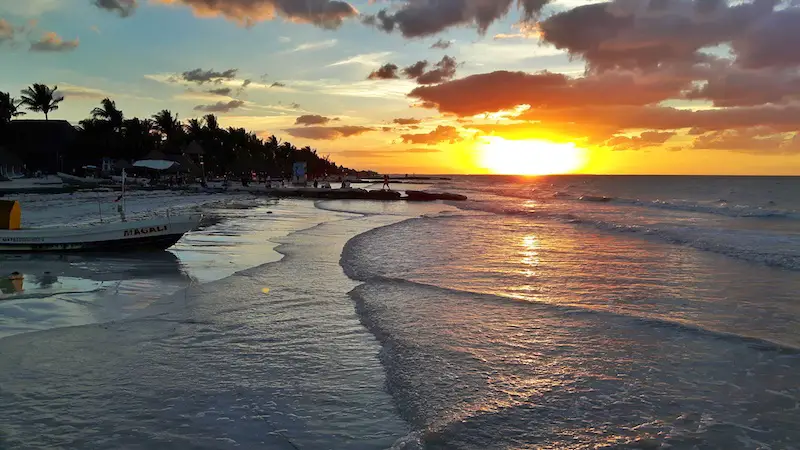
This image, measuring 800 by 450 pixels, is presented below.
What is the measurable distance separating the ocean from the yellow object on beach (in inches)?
102

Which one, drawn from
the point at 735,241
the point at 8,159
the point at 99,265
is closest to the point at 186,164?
the point at 8,159

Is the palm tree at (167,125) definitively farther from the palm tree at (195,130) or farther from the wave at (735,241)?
the wave at (735,241)

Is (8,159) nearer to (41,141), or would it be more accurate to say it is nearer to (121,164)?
(41,141)

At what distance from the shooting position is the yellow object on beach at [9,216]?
18225mm

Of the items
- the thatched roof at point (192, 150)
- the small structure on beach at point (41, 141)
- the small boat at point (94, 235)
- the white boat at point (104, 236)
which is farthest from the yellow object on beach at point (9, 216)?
the thatched roof at point (192, 150)

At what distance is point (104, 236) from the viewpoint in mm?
18734

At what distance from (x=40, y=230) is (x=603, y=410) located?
63.7ft

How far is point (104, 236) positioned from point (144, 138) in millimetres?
69580

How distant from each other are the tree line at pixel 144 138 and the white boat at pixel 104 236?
210 ft

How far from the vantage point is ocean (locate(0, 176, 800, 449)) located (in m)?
5.78

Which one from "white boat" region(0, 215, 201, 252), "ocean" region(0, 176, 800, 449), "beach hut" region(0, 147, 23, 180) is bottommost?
"ocean" region(0, 176, 800, 449)

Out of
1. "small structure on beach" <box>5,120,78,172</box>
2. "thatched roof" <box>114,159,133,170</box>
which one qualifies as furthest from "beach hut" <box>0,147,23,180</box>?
"thatched roof" <box>114,159,133,170</box>

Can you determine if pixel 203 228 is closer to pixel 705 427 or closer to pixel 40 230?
pixel 40 230

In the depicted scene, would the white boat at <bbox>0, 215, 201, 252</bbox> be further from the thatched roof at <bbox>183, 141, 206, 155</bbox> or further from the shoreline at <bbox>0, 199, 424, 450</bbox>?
the thatched roof at <bbox>183, 141, 206, 155</bbox>
